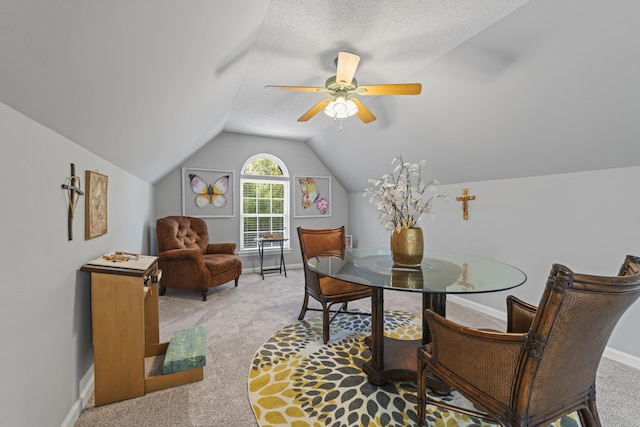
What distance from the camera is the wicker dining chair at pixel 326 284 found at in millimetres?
2545

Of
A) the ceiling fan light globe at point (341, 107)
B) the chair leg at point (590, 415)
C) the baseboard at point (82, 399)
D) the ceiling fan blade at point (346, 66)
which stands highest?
the ceiling fan blade at point (346, 66)

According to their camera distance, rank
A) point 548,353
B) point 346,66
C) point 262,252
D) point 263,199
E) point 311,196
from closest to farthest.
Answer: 1. point 548,353
2. point 346,66
3. point 262,252
4. point 263,199
5. point 311,196

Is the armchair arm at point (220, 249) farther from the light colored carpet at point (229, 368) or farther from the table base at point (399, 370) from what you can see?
the table base at point (399, 370)

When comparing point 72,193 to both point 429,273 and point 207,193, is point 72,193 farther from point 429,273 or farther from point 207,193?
point 207,193

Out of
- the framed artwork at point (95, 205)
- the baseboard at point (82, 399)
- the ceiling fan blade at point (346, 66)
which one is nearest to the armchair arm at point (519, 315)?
the ceiling fan blade at point (346, 66)

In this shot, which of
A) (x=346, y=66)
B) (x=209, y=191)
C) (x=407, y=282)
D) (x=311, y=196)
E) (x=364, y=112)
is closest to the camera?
(x=407, y=282)

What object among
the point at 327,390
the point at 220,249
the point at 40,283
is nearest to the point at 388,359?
the point at 327,390

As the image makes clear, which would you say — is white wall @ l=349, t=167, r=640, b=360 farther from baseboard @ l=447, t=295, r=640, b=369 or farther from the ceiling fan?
the ceiling fan

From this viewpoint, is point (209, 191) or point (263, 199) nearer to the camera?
point (209, 191)

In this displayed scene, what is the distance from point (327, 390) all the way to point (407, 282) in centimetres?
93

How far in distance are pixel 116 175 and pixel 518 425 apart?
124 inches

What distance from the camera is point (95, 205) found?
1.93m

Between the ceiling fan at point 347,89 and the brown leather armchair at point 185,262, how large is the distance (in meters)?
2.40

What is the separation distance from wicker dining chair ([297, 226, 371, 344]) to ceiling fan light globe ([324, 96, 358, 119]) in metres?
1.27
